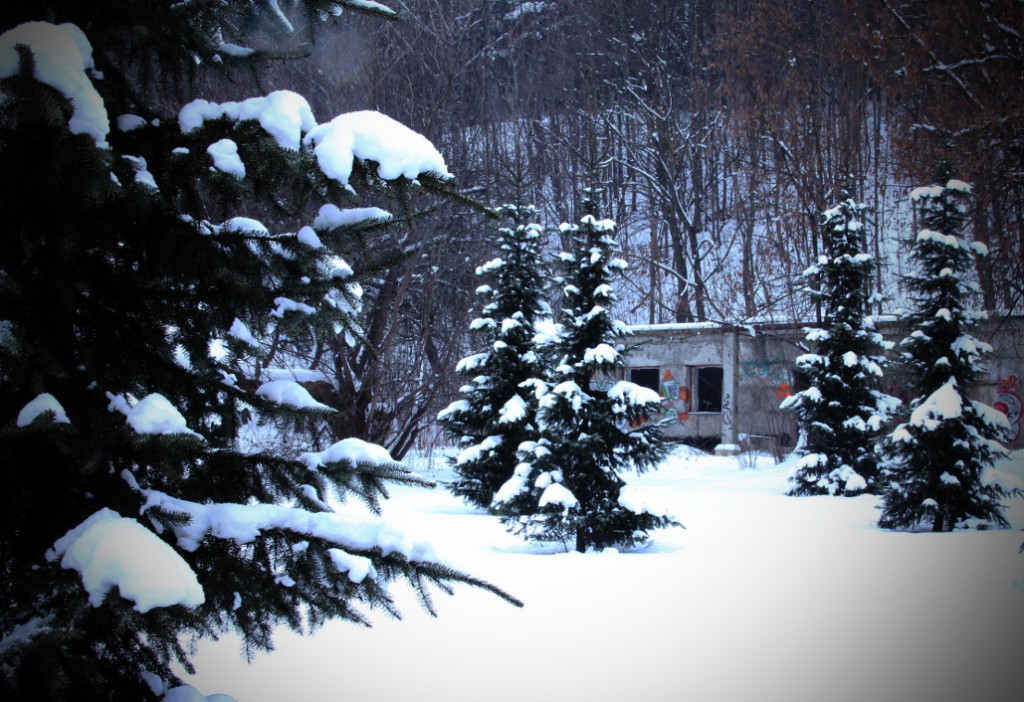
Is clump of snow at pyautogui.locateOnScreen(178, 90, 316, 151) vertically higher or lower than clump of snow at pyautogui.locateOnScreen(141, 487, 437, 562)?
higher

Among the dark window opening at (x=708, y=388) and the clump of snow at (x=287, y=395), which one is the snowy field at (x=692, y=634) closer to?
the clump of snow at (x=287, y=395)

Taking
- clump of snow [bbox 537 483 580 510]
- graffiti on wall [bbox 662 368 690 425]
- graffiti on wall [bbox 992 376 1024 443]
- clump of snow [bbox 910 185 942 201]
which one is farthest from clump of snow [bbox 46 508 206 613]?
graffiti on wall [bbox 662 368 690 425]

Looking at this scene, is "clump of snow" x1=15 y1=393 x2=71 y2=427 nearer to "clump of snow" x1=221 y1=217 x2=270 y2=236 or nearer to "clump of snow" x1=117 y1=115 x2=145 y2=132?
"clump of snow" x1=221 y1=217 x2=270 y2=236

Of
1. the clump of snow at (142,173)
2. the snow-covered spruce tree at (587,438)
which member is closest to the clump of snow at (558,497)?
the snow-covered spruce tree at (587,438)

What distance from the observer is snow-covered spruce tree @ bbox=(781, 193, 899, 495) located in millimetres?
14297

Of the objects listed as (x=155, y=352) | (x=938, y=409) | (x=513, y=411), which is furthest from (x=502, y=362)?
(x=155, y=352)

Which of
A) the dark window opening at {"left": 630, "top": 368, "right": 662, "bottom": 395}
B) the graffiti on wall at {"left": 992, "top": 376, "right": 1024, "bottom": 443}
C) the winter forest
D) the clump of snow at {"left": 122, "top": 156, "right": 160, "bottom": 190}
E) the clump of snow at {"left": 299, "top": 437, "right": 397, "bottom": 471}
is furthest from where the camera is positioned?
the dark window opening at {"left": 630, "top": 368, "right": 662, "bottom": 395}

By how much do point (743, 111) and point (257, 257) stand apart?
2407 centimetres

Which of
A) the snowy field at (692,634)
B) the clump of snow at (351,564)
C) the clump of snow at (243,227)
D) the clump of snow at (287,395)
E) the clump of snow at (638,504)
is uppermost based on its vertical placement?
the clump of snow at (243,227)

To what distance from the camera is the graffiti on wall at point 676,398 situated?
922 inches

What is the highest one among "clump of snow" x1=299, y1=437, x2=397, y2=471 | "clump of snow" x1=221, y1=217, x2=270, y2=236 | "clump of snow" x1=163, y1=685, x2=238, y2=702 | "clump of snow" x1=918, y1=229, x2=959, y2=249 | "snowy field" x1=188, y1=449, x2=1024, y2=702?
"clump of snow" x1=918, y1=229, x2=959, y2=249

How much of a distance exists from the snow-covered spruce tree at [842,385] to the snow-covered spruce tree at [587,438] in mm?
6344

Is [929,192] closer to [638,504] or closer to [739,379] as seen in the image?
[638,504]

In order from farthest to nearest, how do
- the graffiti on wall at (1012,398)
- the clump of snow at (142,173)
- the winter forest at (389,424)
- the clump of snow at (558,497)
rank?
1. the graffiti on wall at (1012,398)
2. the clump of snow at (558,497)
3. the clump of snow at (142,173)
4. the winter forest at (389,424)
